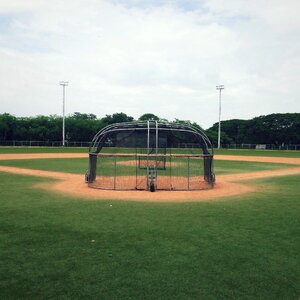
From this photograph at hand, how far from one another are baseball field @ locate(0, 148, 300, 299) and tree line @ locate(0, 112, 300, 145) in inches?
2700

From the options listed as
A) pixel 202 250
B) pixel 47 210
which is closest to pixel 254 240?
pixel 202 250

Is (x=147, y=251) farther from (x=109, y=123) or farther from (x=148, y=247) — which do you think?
(x=109, y=123)

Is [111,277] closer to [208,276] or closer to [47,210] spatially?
[208,276]

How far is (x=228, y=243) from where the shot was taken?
7.78 m

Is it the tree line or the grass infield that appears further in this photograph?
the tree line

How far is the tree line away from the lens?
255 feet

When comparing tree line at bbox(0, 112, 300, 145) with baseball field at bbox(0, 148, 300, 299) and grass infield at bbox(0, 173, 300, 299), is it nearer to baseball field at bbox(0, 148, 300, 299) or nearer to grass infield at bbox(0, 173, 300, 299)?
baseball field at bbox(0, 148, 300, 299)

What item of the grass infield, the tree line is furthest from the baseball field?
the tree line

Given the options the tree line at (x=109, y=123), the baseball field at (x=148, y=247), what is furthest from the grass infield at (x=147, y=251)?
the tree line at (x=109, y=123)

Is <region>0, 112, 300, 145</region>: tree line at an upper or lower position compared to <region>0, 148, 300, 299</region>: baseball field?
upper

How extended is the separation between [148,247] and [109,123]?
94667 millimetres

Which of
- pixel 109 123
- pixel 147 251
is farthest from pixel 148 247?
pixel 109 123

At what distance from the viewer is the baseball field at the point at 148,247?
550cm

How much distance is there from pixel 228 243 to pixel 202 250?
838 millimetres
